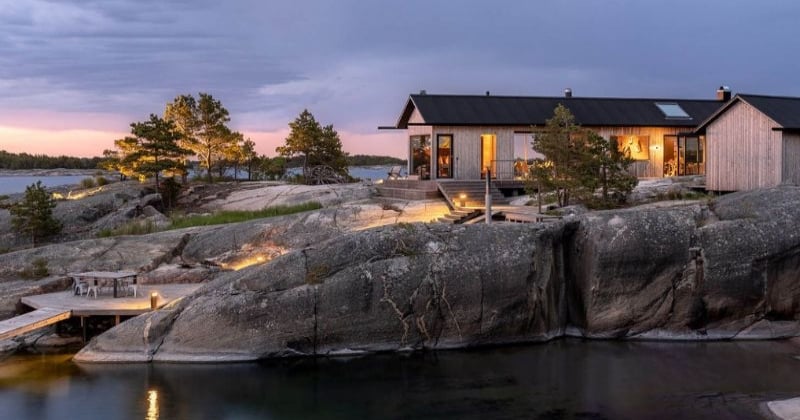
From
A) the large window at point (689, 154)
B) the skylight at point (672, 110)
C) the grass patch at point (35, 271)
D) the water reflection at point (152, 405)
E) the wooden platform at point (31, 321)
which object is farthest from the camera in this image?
the skylight at point (672, 110)

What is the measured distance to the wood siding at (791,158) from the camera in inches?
1091

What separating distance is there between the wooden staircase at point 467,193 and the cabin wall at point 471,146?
1.61 metres

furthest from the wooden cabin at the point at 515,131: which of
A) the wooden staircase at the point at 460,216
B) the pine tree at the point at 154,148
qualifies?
the pine tree at the point at 154,148

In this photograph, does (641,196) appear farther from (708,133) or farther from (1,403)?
(1,403)

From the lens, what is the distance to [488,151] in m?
35.4

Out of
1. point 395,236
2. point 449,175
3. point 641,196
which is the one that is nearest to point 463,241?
point 395,236

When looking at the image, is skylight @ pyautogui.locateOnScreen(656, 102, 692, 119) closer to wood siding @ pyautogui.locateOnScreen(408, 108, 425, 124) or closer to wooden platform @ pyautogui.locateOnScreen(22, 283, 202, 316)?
wood siding @ pyautogui.locateOnScreen(408, 108, 425, 124)

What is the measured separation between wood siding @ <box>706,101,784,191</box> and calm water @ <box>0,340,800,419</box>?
382 inches

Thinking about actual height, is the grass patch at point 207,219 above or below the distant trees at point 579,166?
below

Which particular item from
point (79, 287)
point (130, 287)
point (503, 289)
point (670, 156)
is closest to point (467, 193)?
point (503, 289)

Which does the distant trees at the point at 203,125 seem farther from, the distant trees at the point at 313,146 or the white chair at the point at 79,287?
the white chair at the point at 79,287

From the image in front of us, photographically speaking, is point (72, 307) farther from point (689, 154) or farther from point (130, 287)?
point (689, 154)

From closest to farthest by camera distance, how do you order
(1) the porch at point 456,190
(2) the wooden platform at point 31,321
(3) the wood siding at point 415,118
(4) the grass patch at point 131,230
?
1. (2) the wooden platform at point 31,321
2. (4) the grass patch at point 131,230
3. (1) the porch at point 456,190
4. (3) the wood siding at point 415,118

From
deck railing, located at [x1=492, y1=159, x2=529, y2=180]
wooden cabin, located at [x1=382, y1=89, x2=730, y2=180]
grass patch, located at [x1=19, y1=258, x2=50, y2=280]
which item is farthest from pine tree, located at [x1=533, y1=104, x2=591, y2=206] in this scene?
grass patch, located at [x1=19, y1=258, x2=50, y2=280]
